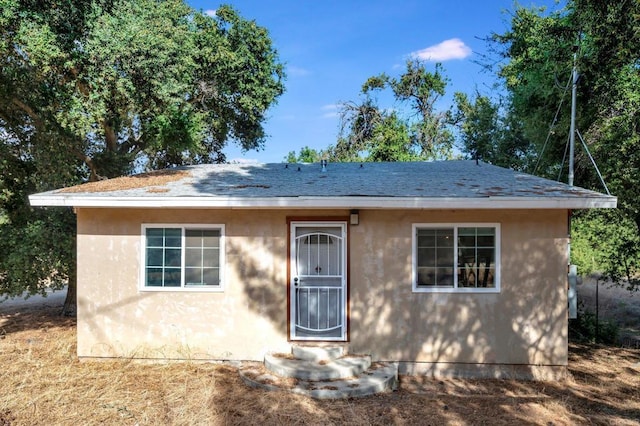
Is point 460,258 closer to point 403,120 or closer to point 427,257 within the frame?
point 427,257

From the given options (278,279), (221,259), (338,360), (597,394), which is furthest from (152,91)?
(597,394)

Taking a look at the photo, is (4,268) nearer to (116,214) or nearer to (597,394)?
(116,214)

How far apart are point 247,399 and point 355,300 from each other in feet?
7.52

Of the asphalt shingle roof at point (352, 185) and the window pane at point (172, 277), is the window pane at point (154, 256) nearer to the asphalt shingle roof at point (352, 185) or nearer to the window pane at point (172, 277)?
the window pane at point (172, 277)

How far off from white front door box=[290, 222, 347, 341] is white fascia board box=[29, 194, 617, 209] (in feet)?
2.32

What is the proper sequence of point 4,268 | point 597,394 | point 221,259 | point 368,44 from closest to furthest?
point 597,394, point 221,259, point 4,268, point 368,44

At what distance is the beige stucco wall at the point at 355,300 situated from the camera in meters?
6.96

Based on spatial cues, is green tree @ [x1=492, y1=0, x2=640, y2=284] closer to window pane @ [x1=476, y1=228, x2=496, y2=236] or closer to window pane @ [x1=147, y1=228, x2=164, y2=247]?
window pane @ [x1=476, y1=228, x2=496, y2=236]

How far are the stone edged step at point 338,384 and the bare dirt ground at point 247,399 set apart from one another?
0.42 ft

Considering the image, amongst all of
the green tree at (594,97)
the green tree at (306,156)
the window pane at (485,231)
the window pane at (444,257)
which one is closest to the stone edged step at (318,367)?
the window pane at (444,257)

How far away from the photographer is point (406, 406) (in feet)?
18.8

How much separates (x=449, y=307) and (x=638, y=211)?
5.85 meters

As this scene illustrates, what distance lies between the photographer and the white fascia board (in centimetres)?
647

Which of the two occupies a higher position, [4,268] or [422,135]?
[422,135]
